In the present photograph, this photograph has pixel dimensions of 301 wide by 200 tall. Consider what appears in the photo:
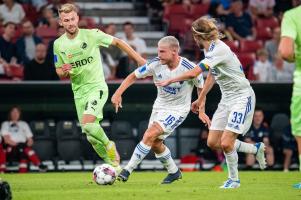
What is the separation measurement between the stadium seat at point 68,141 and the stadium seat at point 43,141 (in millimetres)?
181

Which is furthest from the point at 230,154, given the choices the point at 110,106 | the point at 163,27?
the point at 163,27

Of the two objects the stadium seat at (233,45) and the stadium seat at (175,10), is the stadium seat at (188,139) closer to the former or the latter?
the stadium seat at (233,45)

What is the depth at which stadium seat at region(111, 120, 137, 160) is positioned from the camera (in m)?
22.7

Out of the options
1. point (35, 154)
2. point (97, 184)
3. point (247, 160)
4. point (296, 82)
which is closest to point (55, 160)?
point (35, 154)

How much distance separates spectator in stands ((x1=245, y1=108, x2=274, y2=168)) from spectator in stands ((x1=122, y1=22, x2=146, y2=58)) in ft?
10.6

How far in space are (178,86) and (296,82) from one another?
384cm

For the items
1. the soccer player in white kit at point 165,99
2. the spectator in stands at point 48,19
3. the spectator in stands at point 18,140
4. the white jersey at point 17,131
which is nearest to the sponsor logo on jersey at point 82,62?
the soccer player in white kit at point 165,99

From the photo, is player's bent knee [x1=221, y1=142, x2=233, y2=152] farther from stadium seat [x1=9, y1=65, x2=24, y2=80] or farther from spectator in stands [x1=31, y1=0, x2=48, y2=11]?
spectator in stands [x1=31, y1=0, x2=48, y2=11]

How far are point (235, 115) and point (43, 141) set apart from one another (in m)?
9.40

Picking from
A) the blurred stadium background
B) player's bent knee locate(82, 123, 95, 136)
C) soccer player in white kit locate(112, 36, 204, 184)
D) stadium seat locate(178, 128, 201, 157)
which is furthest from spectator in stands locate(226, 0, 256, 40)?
player's bent knee locate(82, 123, 95, 136)

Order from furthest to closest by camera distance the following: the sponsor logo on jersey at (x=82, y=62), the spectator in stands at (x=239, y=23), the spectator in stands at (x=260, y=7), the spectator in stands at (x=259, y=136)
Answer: the spectator in stands at (x=260, y=7)
the spectator in stands at (x=239, y=23)
the spectator in stands at (x=259, y=136)
the sponsor logo on jersey at (x=82, y=62)

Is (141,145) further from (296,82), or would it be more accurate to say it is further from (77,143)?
(77,143)

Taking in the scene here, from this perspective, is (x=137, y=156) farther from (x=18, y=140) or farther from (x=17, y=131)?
(x=17, y=131)

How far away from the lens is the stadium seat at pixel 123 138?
2269 cm
